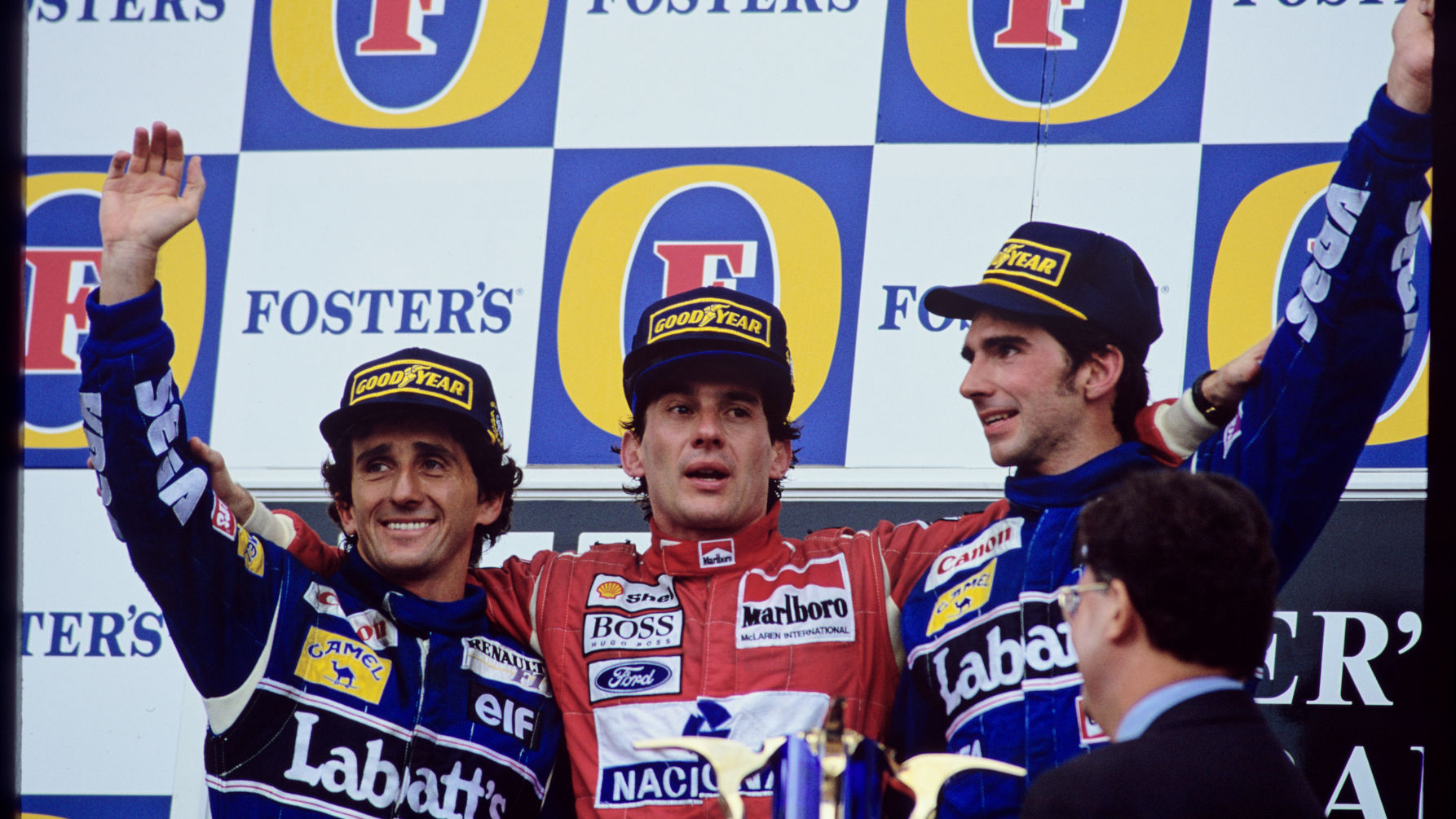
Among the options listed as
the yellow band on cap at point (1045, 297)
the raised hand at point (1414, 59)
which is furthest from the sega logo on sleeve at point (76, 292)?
the raised hand at point (1414, 59)

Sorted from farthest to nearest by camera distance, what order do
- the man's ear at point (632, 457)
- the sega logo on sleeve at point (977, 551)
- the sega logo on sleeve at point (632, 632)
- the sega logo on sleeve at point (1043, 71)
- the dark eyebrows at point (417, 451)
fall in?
the sega logo on sleeve at point (1043, 71) < the man's ear at point (632, 457) < the dark eyebrows at point (417, 451) < the sega logo on sleeve at point (632, 632) < the sega logo on sleeve at point (977, 551)

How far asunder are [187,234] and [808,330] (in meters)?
1.27

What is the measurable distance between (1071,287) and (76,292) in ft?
6.51

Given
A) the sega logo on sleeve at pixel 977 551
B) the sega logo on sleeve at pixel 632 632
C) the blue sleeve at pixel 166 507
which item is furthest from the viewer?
the sega logo on sleeve at pixel 632 632

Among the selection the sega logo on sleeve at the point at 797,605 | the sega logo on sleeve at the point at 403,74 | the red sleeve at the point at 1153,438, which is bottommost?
the sega logo on sleeve at the point at 797,605

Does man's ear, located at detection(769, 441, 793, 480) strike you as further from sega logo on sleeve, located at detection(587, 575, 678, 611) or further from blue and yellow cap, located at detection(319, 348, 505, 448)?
blue and yellow cap, located at detection(319, 348, 505, 448)

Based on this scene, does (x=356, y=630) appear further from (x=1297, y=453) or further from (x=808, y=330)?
(x=1297, y=453)

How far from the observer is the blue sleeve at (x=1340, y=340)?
1.88 metres

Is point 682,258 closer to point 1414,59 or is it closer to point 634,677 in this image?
point 634,677

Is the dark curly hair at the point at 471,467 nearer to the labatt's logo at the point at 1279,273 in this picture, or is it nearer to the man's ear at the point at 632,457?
the man's ear at the point at 632,457

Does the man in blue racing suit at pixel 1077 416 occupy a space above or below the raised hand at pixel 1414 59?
below

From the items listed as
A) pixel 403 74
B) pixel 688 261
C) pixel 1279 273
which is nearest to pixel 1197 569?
pixel 1279 273

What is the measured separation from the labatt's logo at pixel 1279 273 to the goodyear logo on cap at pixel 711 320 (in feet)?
2.81

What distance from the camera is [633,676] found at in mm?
2260
